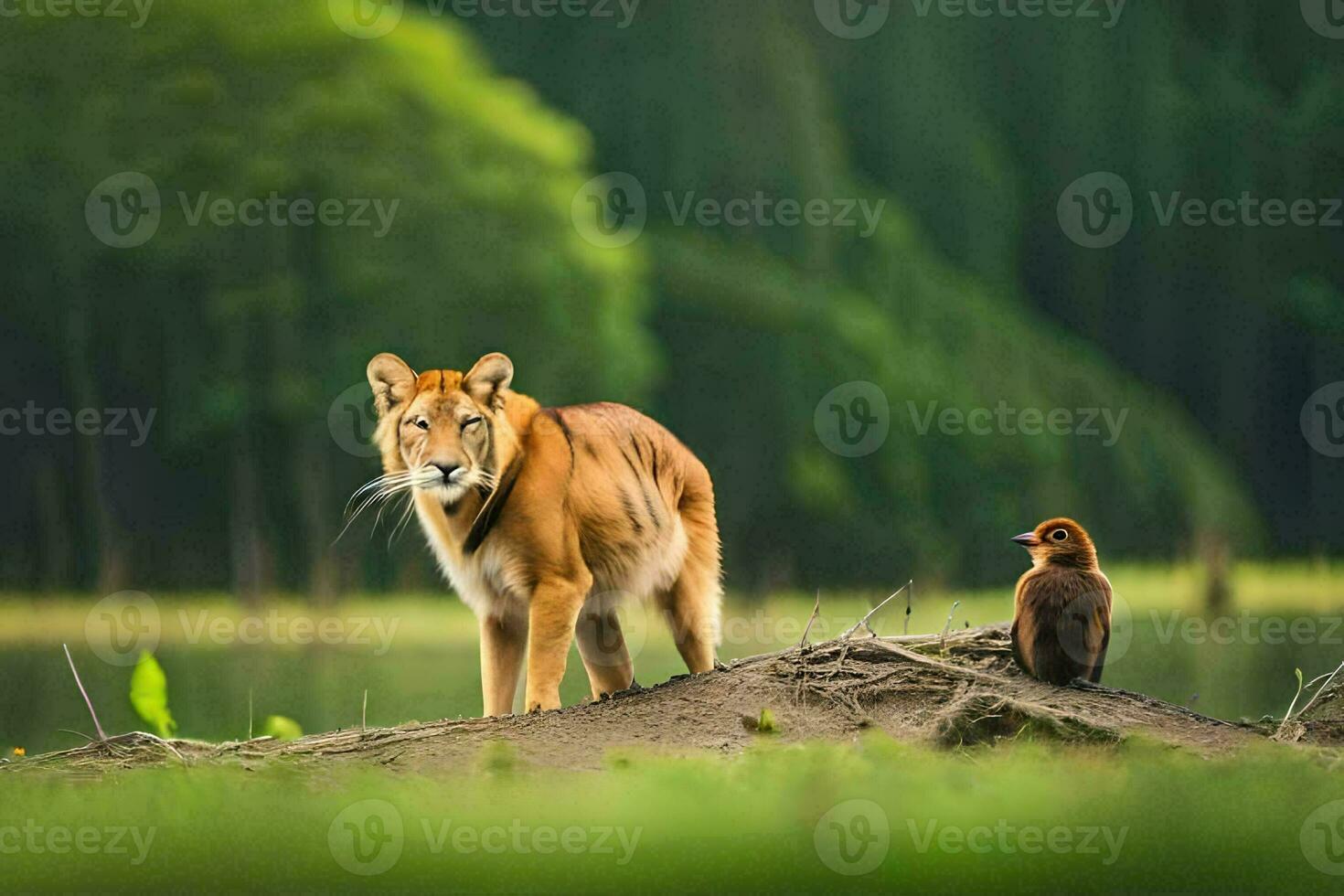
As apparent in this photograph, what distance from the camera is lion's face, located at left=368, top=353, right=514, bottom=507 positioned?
6.79 metres

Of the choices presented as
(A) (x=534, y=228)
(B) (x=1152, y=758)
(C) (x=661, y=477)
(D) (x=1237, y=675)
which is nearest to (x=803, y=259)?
(A) (x=534, y=228)

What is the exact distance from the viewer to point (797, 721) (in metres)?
6.55

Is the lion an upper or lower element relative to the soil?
upper

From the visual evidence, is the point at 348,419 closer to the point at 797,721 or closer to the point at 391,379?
the point at 391,379

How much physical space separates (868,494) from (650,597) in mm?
12542

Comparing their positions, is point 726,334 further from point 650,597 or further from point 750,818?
point 750,818

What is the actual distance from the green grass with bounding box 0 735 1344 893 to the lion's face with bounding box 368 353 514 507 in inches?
77.1

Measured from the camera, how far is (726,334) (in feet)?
67.1
